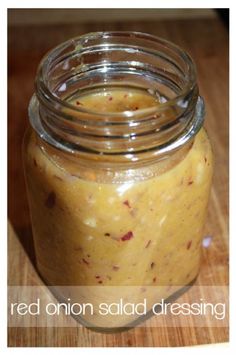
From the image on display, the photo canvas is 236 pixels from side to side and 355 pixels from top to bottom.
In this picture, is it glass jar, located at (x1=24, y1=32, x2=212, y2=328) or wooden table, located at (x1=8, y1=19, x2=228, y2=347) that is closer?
glass jar, located at (x1=24, y1=32, x2=212, y2=328)

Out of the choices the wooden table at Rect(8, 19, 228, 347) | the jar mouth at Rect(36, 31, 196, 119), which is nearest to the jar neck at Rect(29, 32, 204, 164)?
the jar mouth at Rect(36, 31, 196, 119)

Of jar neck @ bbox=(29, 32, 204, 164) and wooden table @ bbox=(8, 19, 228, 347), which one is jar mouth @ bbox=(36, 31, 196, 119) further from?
wooden table @ bbox=(8, 19, 228, 347)

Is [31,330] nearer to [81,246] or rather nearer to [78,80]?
[81,246]

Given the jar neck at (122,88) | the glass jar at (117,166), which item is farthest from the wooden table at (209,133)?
the jar neck at (122,88)

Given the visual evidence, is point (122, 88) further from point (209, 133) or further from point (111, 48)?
point (209, 133)

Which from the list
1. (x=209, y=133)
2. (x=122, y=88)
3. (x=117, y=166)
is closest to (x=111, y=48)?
(x=122, y=88)

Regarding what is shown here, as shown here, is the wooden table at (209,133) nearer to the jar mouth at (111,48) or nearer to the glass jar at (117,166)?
the glass jar at (117,166)
